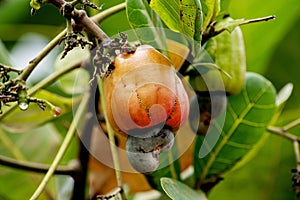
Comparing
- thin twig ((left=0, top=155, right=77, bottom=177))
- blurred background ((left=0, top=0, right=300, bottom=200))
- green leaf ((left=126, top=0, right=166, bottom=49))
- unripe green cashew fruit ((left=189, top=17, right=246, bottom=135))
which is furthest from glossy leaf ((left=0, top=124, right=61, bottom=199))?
green leaf ((left=126, top=0, right=166, bottom=49))

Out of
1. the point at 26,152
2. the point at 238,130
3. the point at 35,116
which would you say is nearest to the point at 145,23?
the point at 238,130

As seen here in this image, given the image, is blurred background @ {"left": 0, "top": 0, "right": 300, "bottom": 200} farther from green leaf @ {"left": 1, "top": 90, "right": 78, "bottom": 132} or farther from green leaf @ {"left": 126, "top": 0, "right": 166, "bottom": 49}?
green leaf @ {"left": 126, "top": 0, "right": 166, "bottom": 49}

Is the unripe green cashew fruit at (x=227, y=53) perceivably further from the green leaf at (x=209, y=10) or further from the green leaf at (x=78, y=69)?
the green leaf at (x=78, y=69)

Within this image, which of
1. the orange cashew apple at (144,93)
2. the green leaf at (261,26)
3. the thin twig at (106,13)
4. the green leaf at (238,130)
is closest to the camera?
the orange cashew apple at (144,93)

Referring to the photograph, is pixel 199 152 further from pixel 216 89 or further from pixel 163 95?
pixel 163 95

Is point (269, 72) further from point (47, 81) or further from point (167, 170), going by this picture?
point (47, 81)

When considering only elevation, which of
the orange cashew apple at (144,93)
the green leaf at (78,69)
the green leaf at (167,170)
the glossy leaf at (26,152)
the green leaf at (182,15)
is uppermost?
the green leaf at (182,15)

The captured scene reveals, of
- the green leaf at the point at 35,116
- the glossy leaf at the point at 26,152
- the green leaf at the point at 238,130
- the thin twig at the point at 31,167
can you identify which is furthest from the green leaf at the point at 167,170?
the glossy leaf at the point at 26,152

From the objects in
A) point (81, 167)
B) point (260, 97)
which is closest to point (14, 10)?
point (81, 167)
